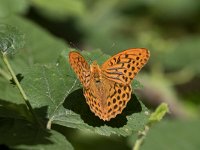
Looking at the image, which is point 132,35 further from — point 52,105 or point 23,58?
point 52,105

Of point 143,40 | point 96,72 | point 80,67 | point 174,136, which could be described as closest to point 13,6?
point 143,40

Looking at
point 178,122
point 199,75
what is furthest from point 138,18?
point 178,122

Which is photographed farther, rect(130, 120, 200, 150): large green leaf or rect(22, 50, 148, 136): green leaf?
rect(130, 120, 200, 150): large green leaf

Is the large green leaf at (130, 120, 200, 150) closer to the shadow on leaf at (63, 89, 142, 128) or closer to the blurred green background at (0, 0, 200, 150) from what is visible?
the blurred green background at (0, 0, 200, 150)

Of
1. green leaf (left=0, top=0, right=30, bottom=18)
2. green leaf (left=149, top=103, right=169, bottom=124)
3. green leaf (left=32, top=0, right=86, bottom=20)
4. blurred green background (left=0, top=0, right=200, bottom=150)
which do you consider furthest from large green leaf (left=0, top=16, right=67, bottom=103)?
green leaf (left=32, top=0, right=86, bottom=20)

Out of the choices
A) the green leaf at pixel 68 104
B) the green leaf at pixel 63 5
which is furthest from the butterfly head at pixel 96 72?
the green leaf at pixel 63 5

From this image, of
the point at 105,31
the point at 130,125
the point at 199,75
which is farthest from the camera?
the point at 105,31
